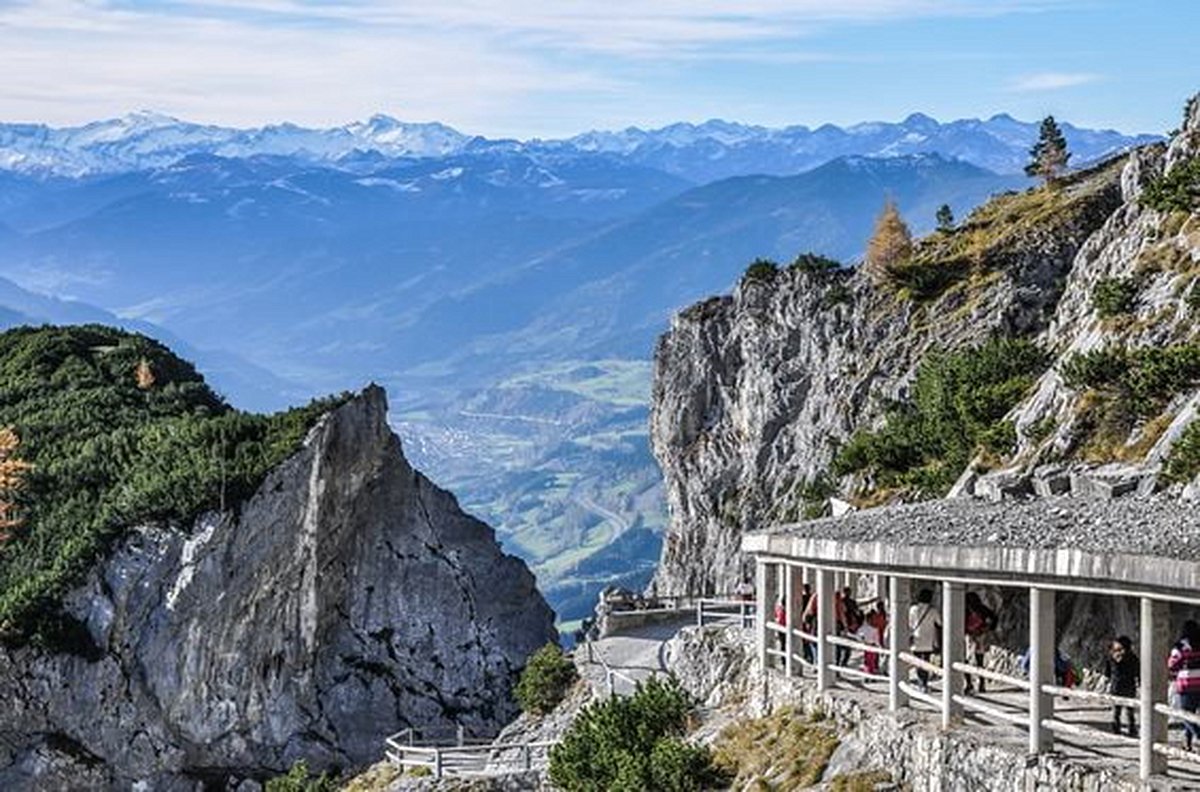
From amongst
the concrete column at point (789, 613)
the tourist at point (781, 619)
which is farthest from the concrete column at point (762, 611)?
the concrete column at point (789, 613)

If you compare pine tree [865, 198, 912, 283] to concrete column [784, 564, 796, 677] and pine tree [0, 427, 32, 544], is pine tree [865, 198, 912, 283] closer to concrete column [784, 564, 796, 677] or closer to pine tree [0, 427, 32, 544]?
pine tree [0, 427, 32, 544]

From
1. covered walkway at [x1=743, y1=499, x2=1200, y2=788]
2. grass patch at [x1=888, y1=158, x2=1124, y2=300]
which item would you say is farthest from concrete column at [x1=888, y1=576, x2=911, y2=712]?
grass patch at [x1=888, y1=158, x2=1124, y2=300]

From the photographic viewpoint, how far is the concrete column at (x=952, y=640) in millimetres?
23281

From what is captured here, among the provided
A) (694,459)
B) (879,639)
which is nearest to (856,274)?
(694,459)

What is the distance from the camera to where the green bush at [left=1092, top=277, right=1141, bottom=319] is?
4047cm

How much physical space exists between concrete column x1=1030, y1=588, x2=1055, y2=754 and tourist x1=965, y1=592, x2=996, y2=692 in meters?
3.91

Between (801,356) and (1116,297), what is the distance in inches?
1479

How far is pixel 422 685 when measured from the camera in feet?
224

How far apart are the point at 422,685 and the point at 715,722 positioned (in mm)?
37551

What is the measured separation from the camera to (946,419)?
51750mm

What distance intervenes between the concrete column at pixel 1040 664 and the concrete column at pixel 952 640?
1.97 metres

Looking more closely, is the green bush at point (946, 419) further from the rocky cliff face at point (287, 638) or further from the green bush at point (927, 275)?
the rocky cliff face at point (287, 638)

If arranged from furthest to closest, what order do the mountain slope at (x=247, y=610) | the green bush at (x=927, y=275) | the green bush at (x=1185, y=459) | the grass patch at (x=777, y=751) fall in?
the green bush at (x=927, y=275) → the mountain slope at (x=247, y=610) → the green bush at (x=1185, y=459) → the grass patch at (x=777, y=751)

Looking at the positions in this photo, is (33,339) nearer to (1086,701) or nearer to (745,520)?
(745,520)
